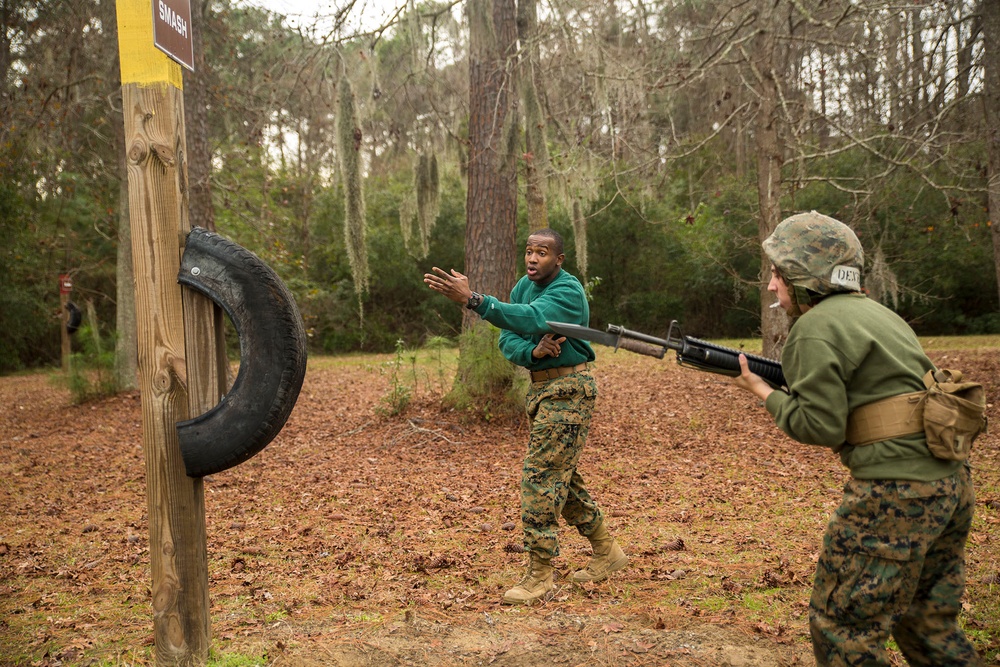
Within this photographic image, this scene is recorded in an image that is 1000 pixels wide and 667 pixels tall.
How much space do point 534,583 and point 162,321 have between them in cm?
248

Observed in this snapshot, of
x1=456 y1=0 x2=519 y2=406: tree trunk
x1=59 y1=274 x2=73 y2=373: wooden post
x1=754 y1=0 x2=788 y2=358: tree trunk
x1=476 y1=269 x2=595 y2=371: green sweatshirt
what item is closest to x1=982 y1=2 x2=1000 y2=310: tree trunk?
x1=754 y1=0 x2=788 y2=358: tree trunk

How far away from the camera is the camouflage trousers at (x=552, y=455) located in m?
4.44

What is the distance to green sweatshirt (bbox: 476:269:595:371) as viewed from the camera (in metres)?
4.26

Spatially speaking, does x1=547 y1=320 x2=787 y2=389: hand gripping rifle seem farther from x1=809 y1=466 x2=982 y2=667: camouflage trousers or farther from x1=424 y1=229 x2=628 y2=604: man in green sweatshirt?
x1=424 y1=229 x2=628 y2=604: man in green sweatshirt

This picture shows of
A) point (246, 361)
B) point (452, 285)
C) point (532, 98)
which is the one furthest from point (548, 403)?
point (532, 98)

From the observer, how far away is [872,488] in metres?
2.66

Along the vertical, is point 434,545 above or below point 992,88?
below

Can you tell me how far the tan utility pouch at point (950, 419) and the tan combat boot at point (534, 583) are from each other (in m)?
2.43

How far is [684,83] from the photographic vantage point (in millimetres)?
9406

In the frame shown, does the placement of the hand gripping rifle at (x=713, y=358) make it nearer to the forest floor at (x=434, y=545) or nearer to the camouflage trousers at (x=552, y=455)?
the camouflage trousers at (x=552, y=455)

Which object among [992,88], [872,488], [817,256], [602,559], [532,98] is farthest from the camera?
[992,88]

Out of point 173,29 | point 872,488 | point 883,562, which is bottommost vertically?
point 883,562

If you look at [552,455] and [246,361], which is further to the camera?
[552,455]

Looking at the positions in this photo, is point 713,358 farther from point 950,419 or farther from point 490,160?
point 490,160
